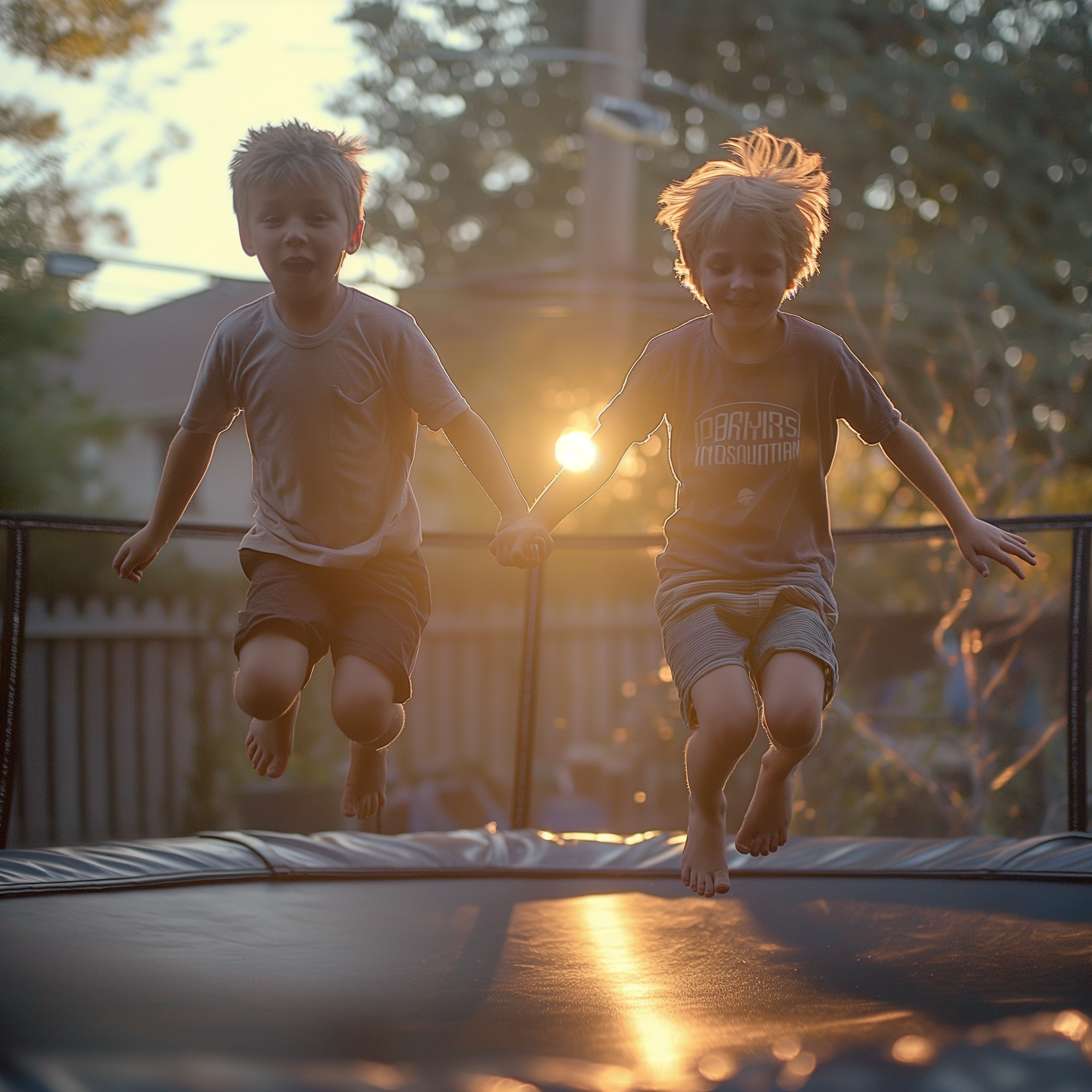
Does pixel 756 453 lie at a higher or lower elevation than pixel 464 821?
higher

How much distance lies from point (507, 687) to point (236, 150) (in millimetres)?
4495

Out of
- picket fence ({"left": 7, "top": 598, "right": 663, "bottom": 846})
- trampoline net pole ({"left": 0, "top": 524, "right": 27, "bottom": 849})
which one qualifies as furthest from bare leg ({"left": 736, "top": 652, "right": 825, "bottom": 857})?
picket fence ({"left": 7, "top": 598, "right": 663, "bottom": 846})

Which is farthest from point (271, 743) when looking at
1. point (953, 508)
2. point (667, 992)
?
point (953, 508)

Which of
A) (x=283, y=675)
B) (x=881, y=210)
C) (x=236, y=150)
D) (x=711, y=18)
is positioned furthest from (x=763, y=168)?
(x=711, y=18)

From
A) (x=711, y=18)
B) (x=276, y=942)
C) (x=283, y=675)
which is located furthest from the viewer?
(x=711, y=18)

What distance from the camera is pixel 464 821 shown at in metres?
5.31

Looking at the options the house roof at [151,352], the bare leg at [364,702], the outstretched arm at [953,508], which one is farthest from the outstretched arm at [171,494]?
the house roof at [151,352]

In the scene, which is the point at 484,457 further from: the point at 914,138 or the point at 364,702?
the point at 914,138

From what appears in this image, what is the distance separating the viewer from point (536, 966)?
1862 mm

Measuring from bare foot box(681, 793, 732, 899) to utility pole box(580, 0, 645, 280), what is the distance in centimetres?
367

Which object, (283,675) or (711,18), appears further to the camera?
(711,18)

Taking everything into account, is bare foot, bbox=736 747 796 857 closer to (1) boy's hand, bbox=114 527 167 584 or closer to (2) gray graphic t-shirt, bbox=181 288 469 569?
(2) gray graphic t-shirt, bbox=181 288 469 569

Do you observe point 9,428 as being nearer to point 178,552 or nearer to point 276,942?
point 178,552

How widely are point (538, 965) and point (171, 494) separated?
1021 mm
